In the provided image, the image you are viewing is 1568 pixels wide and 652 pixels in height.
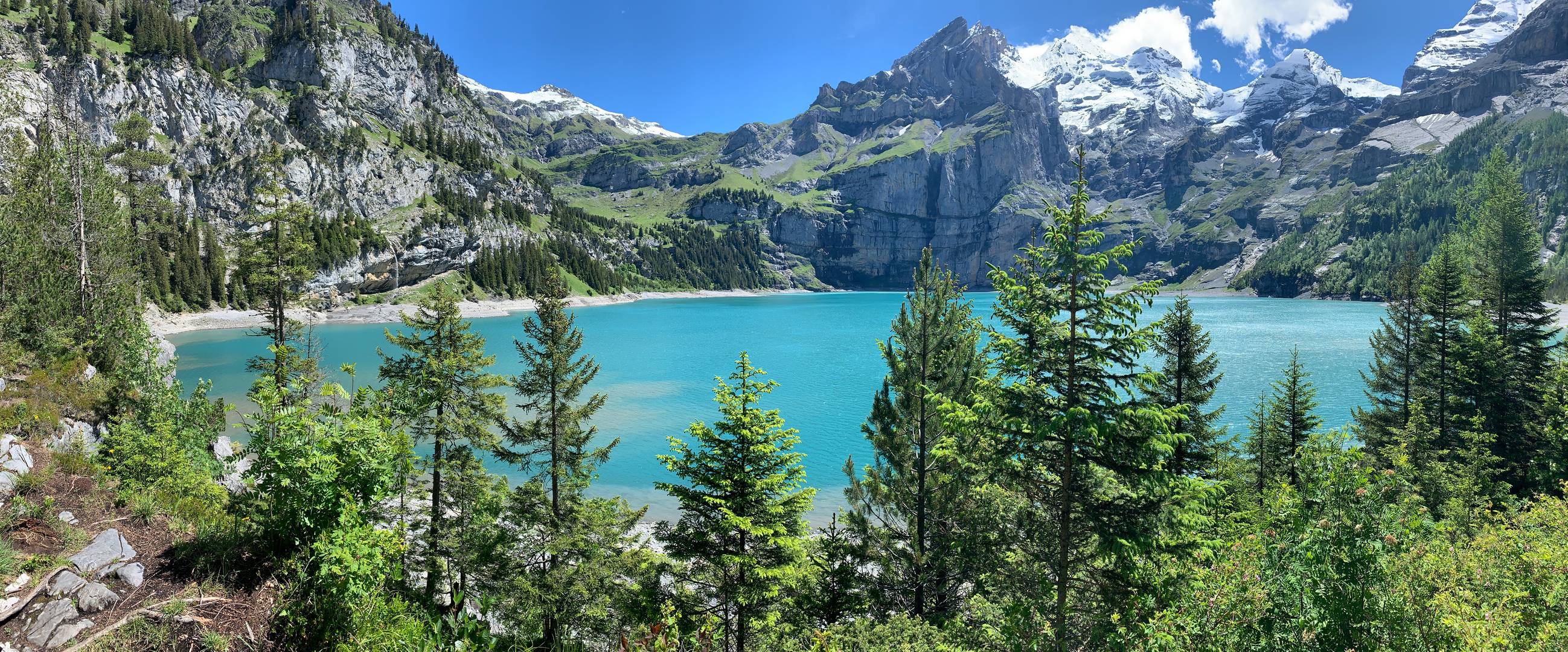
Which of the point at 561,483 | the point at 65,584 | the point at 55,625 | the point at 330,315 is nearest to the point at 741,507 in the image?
the point at 561,483

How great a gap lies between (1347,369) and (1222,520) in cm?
5491

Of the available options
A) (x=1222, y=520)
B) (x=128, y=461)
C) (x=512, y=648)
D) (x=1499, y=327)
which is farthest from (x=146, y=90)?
(x=1499, y=327)

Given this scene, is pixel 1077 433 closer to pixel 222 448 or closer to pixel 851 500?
pixel 851 500

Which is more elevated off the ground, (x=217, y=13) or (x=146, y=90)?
(x=217, y=13)

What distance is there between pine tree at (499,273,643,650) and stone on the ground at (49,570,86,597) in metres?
6.95

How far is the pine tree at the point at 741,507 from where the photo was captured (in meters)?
11.6

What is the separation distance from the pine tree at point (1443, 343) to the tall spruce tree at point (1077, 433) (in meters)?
28.6

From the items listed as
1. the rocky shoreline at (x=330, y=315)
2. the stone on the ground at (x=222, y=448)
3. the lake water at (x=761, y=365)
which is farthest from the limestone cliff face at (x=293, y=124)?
the stone on the ground at (x=222, y=448)

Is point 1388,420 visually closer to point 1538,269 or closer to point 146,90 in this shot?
point 1538,269

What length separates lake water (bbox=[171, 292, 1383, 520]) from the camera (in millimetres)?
36000

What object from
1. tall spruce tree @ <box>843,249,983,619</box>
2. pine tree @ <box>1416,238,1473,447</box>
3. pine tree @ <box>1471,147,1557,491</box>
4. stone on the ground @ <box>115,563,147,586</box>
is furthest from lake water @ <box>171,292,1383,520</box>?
stone on the ground @ <box>115,563,147,586</box>

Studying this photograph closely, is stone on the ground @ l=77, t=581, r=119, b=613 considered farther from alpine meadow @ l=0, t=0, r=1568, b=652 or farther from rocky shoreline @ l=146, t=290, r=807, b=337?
rocky shoreline @ l=146, t=290, r=807, b=337

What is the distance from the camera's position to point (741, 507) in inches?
466

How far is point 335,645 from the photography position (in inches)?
266
